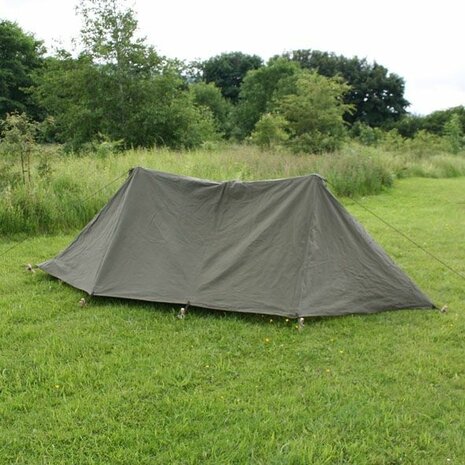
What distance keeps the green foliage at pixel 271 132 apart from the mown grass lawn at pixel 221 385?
12451 mm

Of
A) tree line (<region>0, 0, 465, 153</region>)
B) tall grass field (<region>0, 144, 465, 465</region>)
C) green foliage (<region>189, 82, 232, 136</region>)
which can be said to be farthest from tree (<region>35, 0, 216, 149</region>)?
green foliage (<region>189, 82, 232, 136</region>)

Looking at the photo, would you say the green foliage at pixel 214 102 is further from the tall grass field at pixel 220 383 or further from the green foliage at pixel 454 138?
the tall grass field at pixel 220 383

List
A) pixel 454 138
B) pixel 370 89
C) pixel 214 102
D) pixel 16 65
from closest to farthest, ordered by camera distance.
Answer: pixel 454 138, pixel 16 65, pixel 214 102, pixel 370 89

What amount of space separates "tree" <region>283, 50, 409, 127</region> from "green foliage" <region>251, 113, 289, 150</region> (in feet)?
96.3

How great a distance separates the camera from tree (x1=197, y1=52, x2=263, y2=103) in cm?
4800

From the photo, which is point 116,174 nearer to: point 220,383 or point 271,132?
point 220,383

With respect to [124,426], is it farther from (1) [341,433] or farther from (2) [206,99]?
(2) [206,99]

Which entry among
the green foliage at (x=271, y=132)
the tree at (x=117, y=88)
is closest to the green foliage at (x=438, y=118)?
the green foliage at (x=271, y=132)

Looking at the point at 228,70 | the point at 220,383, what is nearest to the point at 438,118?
the point at 228,70

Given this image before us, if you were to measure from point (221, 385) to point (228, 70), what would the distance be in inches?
1894

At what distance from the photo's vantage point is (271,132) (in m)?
17.1

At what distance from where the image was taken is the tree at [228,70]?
4800cm

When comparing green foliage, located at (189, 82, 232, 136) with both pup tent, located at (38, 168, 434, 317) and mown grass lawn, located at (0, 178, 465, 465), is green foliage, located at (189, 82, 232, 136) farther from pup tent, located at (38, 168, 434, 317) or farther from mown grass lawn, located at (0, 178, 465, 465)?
mown grass lawn, located at (0, 178, 465, 465)

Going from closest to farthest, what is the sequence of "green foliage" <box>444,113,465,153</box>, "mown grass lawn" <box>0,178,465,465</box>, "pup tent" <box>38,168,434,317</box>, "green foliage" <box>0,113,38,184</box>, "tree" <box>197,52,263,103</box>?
"mown grass lawn" <box>0,178,465,465</box>
"pup tent" <box>38,168,434,317</box>
"green foliage" <box>0,113,38,184</box>
"green foliage" <box>444,113,465,153</box>
"tree" <box>197,52,263,103</box>
